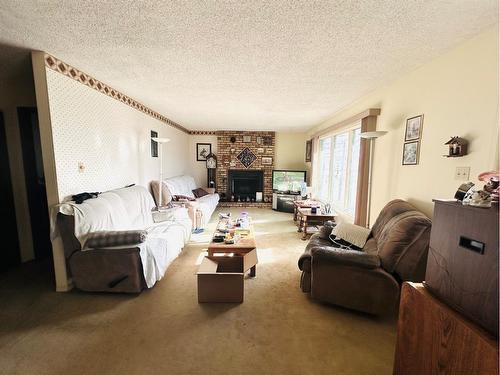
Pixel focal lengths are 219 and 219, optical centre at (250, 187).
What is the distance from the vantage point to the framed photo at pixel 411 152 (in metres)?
2.11

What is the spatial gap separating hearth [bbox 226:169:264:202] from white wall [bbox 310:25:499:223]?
12.9ft

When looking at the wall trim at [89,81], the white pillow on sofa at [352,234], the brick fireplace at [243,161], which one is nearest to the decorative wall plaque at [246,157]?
the brick fireplace at [243,161]

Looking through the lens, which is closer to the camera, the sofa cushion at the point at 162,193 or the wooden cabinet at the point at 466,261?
the wooden cabinet at the point at 466,261

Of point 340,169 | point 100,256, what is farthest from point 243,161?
point 100,256

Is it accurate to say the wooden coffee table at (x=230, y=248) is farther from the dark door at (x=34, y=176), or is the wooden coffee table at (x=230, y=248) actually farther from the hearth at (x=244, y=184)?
the hearth at (x=244, y=184)

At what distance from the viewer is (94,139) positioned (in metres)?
2.55

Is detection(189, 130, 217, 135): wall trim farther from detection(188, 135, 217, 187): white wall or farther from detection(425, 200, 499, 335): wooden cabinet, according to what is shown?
detection(425, 200, 499, 335): wooden cabinet

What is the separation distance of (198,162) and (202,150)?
379mm

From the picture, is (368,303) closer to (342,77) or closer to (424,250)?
(424,250)

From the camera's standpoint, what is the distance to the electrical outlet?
1603mm

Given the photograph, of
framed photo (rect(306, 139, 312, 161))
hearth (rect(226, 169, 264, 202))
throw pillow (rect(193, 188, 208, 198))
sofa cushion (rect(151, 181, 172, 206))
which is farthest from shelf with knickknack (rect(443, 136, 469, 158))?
hearth (rect(226, 169, 264, 202))

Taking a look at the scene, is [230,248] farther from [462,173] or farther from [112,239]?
[462,173]

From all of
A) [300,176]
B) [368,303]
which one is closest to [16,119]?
[368,303]

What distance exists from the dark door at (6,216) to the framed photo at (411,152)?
4.46m
